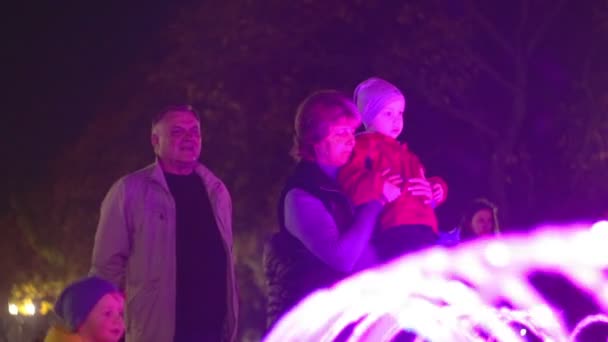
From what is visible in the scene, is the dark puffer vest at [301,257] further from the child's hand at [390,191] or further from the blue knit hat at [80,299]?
the blue knit hat at [80,299]

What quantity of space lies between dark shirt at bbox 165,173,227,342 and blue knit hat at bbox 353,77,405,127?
118 cm

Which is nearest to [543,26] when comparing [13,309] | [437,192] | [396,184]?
[437,192]

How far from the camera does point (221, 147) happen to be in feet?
65.5

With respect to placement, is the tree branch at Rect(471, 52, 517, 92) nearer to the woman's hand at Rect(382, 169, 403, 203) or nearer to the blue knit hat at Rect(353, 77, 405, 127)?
the blue knit hat at Rect(353, 77, 405, 127)

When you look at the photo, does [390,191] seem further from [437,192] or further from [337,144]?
[437,192]

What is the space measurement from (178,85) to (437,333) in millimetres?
14179

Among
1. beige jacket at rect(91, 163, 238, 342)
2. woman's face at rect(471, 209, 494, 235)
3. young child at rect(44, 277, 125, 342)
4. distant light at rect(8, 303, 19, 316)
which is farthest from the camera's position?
distant light at rect(8, 303, 19, 316)

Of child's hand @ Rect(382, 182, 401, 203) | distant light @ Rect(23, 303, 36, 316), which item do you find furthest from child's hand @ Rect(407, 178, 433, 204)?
distant light @ Rect(23, 303, 36, 316)

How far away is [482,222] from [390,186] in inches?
170

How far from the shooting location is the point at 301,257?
589 cm

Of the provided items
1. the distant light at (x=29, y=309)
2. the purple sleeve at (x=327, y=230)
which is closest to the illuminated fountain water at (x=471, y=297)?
the purple sleeve at (x=327, y=230)

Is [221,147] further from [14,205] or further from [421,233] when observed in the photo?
[421,233]

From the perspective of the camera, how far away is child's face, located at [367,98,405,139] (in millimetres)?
6504

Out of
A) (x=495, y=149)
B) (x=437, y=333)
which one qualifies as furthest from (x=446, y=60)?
(x=437, y=333)
